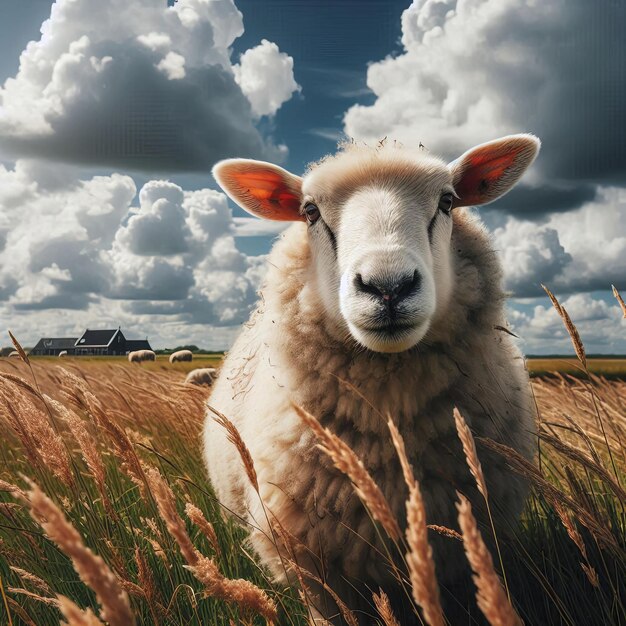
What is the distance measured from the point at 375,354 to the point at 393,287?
477 mm

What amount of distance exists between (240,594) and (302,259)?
2229 millimetres

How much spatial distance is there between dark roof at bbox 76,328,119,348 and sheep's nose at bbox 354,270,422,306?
98.7 m

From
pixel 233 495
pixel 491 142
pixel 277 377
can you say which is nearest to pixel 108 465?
pixel 233 495

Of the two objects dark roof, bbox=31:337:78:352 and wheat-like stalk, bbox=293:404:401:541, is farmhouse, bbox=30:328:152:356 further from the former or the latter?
wheat-like stalk, bbox=293:404:401:541

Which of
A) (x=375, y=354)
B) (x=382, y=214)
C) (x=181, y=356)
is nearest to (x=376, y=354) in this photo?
(x=375, y=354)

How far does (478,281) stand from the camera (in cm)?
313

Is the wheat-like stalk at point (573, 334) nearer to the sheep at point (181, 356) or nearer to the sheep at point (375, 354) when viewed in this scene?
the sheep at point (375, 354)

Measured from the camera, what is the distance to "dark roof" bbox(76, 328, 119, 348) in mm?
95631

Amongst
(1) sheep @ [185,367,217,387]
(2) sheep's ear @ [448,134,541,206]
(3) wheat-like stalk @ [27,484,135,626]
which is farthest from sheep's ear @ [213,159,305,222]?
(1) sheep @ [185,367,217,387]

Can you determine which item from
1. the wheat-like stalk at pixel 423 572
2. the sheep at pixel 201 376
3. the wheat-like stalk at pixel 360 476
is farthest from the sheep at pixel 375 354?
the sheep at pixel 201 376

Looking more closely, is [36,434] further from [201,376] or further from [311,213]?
[201,376]

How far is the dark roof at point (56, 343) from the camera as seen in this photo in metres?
93.5

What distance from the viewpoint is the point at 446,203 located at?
3.21m

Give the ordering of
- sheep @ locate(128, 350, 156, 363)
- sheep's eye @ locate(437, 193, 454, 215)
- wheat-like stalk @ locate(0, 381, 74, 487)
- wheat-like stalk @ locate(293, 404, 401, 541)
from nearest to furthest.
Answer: wheat-like stalk @ locate(293, 404, 401, 541)
wheat-like stalk @ locate(0, 381, 74, 487)
sheep's eye @ locate(437, 193, 454, 215)
sheep @ locate(128, 350, 156, 363)
